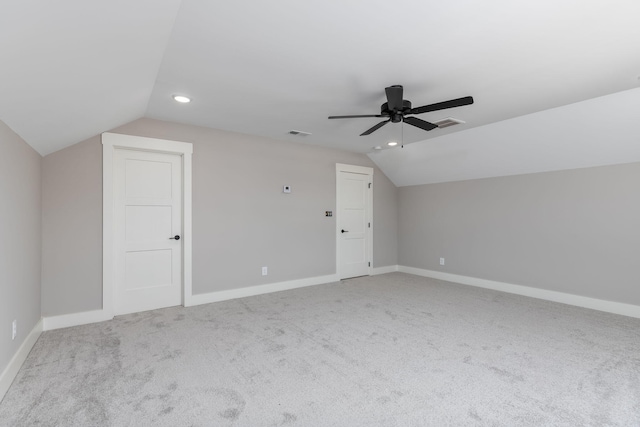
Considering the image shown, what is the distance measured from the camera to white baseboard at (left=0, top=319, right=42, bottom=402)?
2098mm

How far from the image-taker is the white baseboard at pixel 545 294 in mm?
3817

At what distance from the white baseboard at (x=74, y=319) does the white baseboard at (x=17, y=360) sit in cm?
14

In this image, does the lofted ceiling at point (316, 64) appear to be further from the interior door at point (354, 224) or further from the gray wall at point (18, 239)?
the interior door at point (354, 224)

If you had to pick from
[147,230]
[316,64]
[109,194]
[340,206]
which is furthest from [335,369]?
[340,206]

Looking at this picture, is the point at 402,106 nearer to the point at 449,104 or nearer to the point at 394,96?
the point at 394,96

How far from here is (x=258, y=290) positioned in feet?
15.3

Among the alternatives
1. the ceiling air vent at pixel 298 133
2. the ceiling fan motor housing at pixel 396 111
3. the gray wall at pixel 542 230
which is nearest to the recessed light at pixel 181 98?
the ceiling air vent at pixel 298 133

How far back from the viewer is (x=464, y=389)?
7.07 feet

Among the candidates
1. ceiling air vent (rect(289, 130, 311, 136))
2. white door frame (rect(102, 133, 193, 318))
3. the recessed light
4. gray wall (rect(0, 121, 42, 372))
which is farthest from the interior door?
gray wall (rect(0, 121, 42, 372))

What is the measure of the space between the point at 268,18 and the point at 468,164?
4.23m

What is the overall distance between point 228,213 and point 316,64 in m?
2.61

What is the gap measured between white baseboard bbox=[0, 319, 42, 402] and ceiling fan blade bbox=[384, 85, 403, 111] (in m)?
3.56

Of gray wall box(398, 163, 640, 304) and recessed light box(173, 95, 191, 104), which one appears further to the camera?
gray wall box(398, 163, 640, 304)

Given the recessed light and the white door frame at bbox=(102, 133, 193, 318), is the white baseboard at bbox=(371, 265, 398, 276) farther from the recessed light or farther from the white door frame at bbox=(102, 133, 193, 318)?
the recessed light
